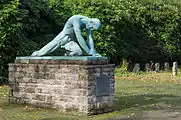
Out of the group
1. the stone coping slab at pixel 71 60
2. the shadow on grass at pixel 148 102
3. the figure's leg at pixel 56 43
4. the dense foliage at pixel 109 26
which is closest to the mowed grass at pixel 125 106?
the shadow on grass at pixel 148 102

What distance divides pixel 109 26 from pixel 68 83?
58.2 feet

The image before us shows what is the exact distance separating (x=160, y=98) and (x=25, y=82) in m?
4.80

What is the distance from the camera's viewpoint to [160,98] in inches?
538

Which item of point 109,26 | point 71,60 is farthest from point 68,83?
point 109,26

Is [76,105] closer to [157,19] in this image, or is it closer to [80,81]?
[80,81]

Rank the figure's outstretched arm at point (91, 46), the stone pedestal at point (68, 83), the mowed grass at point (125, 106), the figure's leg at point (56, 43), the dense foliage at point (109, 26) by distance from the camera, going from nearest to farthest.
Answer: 1. the mowed grass at point (125, 106)
2. the stone pedestal at point (68, 83)
3. the figure's outstretched arm at point (91, 46)
4. the figure's leg at point (56, 43)
5. the dense foliage at point (109, 26)

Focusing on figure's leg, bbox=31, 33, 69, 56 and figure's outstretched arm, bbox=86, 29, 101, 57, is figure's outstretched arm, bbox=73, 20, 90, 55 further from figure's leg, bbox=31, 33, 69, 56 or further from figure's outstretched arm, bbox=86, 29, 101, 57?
figure's leg, bbox=31, 33, 69, 56

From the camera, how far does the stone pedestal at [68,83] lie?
1011 centimetres

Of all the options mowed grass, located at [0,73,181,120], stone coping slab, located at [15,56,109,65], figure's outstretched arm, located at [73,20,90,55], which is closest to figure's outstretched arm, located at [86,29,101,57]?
figure's outstretched arm, located at [73,20,90,55]

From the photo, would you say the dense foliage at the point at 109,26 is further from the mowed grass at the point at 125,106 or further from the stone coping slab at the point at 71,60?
the stone coping slab at the point at 71,60

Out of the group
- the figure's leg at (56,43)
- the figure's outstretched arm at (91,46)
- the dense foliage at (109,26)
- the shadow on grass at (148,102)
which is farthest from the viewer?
the dense foliage at (109,26)

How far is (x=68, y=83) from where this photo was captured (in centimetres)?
1048

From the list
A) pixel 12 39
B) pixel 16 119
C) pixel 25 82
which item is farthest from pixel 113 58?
pixel 16 119

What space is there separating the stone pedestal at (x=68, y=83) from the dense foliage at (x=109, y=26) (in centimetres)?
747
